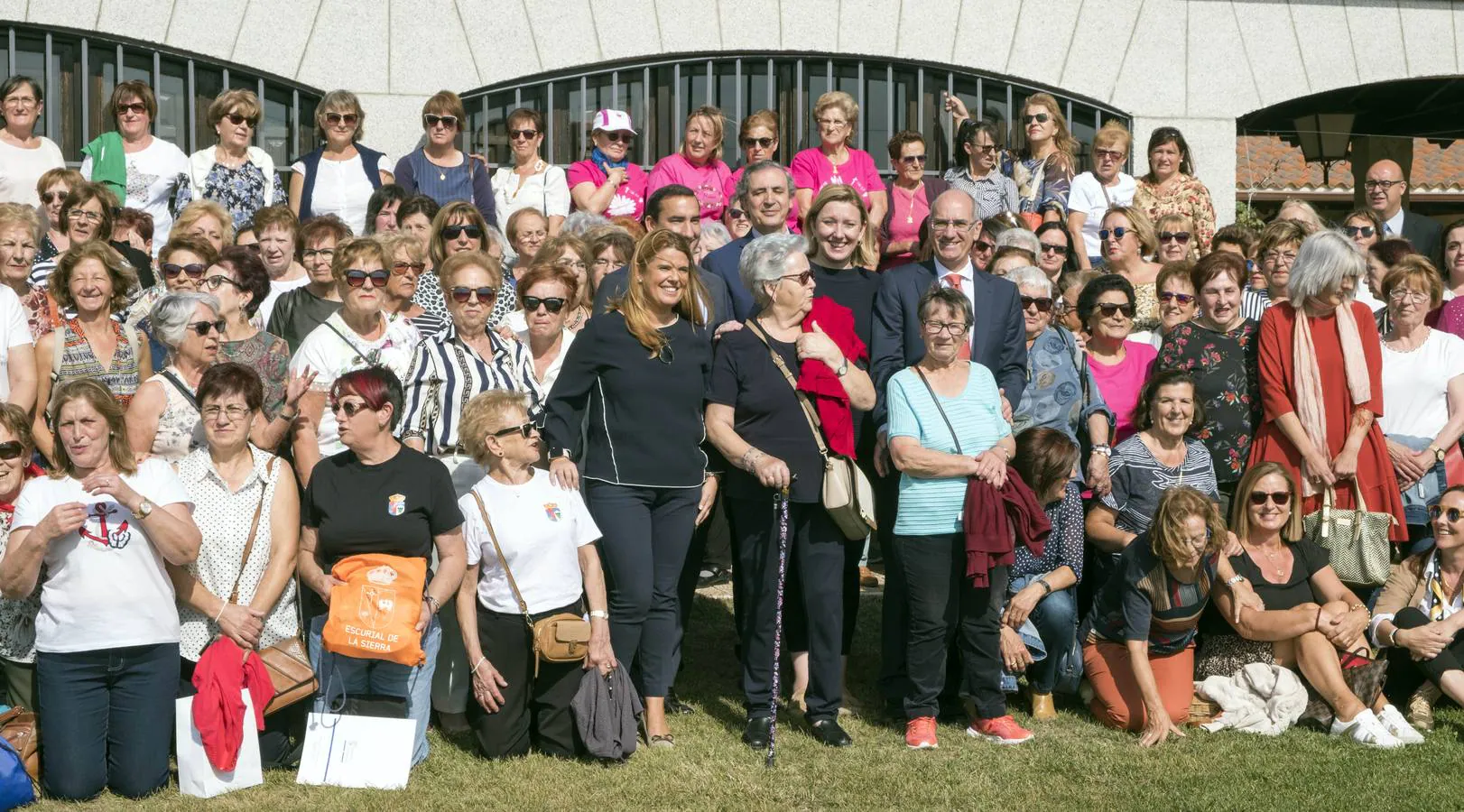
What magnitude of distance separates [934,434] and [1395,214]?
518 cm

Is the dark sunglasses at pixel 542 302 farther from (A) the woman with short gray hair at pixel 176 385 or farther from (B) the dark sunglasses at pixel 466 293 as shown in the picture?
(A) the woman with short gray hair at pixel 176 385

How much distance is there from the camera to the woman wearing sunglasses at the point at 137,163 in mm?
9547

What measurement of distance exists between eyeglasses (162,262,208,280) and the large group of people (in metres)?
0.01

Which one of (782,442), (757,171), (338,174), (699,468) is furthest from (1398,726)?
(338,174)

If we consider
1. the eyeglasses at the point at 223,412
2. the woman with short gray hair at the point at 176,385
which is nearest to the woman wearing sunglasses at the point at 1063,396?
the eyeglasses at the point at 223,412

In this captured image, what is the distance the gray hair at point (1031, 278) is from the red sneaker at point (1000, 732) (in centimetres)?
216

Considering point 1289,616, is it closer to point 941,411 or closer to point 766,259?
point 941,411

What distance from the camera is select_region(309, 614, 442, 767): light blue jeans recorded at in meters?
6.38

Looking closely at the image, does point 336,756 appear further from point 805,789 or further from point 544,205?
point 544,205

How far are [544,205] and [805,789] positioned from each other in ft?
16.0

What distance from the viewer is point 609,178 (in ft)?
32.7

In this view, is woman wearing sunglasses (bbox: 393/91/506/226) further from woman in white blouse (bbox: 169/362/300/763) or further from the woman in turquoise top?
the woman in turquoise top

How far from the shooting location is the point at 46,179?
8.77m

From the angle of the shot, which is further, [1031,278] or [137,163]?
[137,163]
